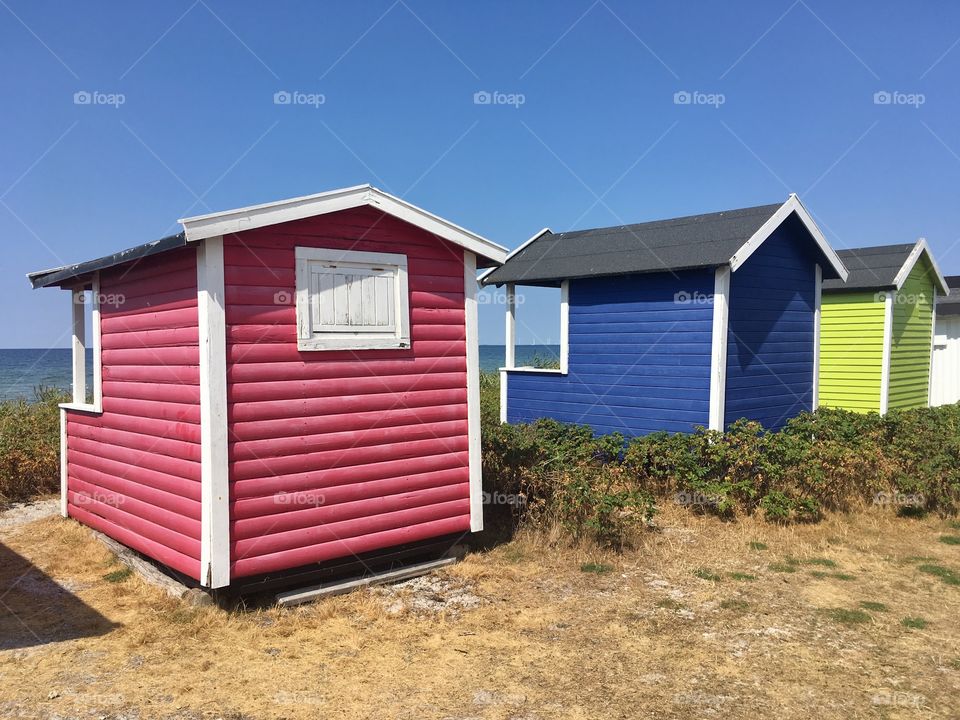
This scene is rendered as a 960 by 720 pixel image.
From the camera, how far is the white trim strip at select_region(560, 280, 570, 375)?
43.2 ft

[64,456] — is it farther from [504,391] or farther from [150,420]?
[504,391]

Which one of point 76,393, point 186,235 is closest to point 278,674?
point 186,235

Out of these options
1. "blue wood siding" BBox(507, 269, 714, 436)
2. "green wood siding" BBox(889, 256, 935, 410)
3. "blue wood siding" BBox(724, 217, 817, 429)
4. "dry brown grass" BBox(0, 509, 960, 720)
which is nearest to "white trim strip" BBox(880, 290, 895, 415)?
"green wood siding" BBox(889, 256, 935, 410)

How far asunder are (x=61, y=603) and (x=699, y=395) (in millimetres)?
8881

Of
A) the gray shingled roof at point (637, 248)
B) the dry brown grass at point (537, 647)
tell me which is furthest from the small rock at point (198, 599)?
the gray shingled roof at point (637, 248)

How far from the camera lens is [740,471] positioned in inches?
404

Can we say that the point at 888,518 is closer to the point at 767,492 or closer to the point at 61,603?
the point at 767,492

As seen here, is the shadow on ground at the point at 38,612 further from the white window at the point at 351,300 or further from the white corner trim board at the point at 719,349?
the white corner trim board at the point at 719,349

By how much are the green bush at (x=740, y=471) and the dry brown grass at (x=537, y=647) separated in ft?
3.74

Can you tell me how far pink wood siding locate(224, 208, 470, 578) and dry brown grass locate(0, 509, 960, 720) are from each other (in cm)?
76

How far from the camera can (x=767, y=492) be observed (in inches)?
395

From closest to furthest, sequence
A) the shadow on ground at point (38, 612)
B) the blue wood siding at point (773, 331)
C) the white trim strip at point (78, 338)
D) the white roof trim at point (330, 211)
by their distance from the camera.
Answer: the shadow on ground at point (38, 612) → the white roof trim at point (330, 211) → the white trim strip at point (78, 338) → the blue wood siding at point (773, 331)

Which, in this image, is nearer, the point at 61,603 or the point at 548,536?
the point at 61,603

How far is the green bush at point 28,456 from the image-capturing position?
36.8 feet
